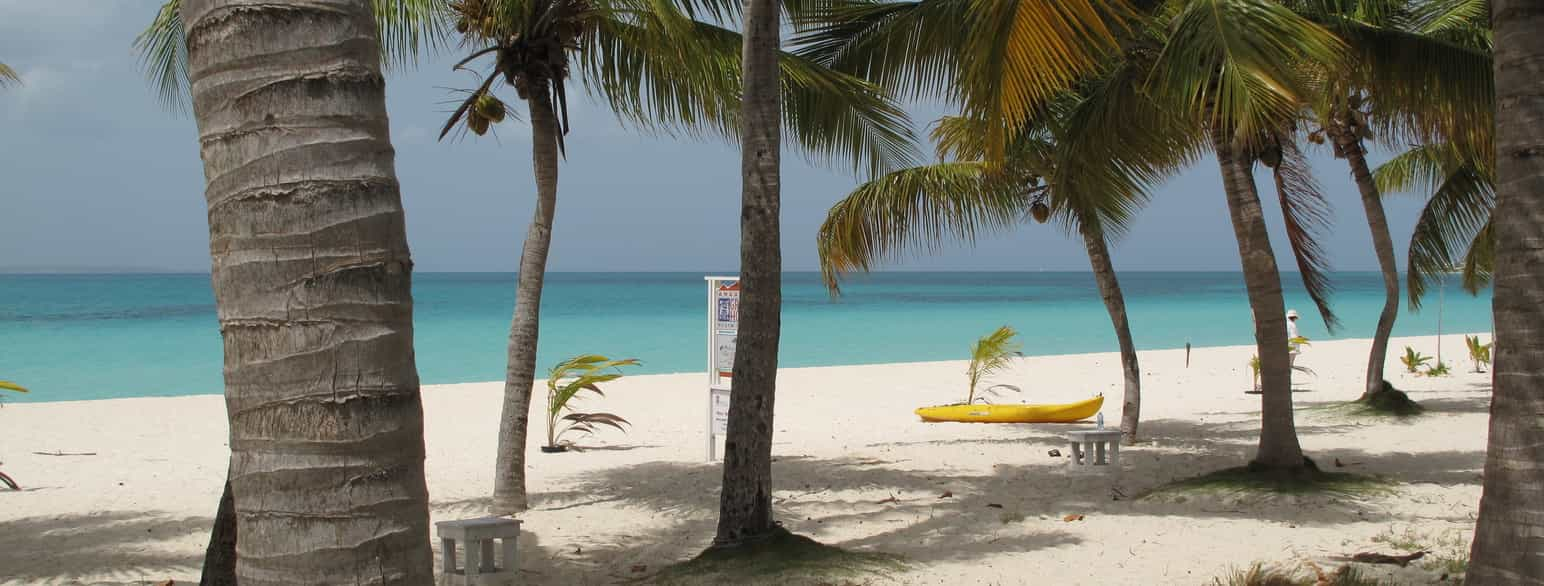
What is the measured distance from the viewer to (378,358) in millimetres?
1625

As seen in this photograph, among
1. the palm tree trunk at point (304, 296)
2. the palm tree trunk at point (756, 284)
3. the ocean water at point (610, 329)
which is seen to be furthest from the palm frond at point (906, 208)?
the ocean water at point (610, 329)

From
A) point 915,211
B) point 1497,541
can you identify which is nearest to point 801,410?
point 915,211

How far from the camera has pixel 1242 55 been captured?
5754mm

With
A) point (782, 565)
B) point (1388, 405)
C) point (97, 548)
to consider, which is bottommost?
point (97, 548)

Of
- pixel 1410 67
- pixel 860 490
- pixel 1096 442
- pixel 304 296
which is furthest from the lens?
pixel 1096 442

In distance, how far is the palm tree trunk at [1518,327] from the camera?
3664 mm

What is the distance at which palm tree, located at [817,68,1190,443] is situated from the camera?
8586 millimetres

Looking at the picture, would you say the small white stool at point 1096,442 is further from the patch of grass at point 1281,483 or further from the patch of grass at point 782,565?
the patch of grass at point 782,565

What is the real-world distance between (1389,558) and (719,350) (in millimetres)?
5795

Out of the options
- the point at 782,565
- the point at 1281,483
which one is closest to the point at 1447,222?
the point at 1281,483

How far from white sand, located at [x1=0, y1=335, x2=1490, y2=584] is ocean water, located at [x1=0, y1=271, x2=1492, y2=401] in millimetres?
12462

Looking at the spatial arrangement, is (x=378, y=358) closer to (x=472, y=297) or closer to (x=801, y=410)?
(x=801, y=410)

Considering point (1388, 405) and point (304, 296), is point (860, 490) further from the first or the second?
point (1388, 405)

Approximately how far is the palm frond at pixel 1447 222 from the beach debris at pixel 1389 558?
8.02m
